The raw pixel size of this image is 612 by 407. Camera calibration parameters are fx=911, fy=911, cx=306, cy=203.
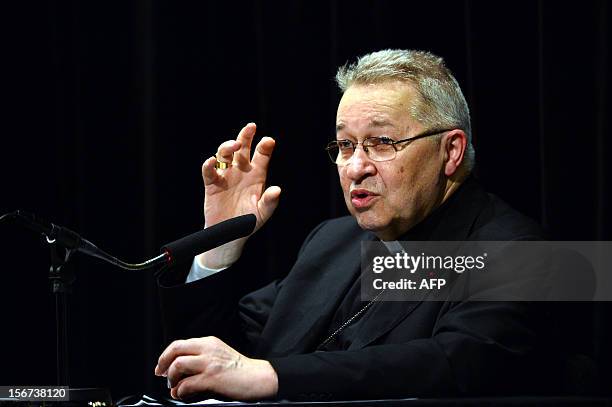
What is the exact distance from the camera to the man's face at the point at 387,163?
Answer: 2.45m

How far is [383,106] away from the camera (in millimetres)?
2453

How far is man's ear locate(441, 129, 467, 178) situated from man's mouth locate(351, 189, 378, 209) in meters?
0.23

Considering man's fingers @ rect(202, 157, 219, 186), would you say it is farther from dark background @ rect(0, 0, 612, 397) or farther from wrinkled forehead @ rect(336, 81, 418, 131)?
dark background @ rect(0, 0, 612, 397)

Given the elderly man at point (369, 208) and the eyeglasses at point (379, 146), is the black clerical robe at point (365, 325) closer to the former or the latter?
the elderly man at point (369, 208)

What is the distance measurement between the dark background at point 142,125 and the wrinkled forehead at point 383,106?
0.72 m

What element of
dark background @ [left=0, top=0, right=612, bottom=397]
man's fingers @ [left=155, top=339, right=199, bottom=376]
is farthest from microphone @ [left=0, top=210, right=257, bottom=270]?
dark background @ [left=0, top=0, right=612, bottom=397]

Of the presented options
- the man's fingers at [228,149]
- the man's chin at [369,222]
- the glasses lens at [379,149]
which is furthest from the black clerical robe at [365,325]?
the man's fingers at [228,149]

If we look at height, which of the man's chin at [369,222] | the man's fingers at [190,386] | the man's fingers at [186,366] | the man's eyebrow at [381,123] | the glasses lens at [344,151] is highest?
the man's eyebrow at [381,123]

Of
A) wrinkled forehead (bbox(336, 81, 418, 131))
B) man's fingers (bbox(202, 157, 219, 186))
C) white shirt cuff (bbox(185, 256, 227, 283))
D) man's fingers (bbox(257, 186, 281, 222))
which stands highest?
wrinkled forehead (bbox(336, 81, 418, 131))

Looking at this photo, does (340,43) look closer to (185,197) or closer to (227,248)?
(185,197)

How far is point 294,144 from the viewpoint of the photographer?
3.29 metres

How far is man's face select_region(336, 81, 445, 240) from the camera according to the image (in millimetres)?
2453

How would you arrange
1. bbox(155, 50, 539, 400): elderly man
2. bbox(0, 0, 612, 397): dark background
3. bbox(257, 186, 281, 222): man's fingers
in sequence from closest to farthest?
bbox(155, 50, 539, 400): elderly man → bbox(257, 186, 281, 222): man's fingers → bbox(0, 0, 612, 397): dark background

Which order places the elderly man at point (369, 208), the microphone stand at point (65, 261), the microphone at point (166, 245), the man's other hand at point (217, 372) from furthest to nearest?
the elderly man at point (369, 208) → the man's other hand at point (217, 372) → the microphone at point (166, 245) → the microphone stand at point (65, 261)
